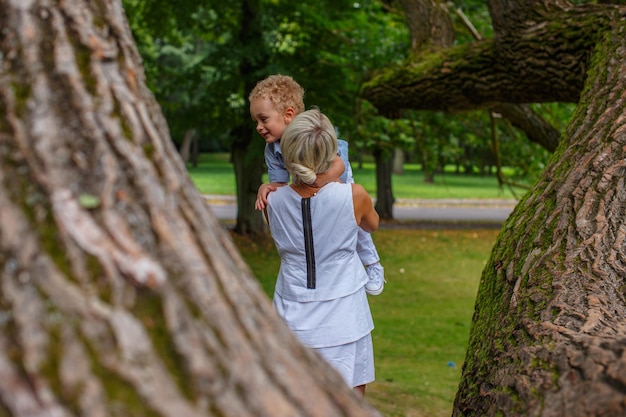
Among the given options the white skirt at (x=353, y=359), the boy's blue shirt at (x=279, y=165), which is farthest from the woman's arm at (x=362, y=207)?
the white skirt at (x=353, y=359)

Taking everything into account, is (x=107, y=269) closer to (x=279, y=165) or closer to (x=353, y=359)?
(x=353, y=359)

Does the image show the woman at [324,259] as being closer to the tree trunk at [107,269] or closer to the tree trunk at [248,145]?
the tree trunk at [107,269]

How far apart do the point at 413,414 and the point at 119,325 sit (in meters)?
A: 5.27

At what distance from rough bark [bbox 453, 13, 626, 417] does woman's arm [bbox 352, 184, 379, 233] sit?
0.54 metres

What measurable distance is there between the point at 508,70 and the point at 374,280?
9.40 ft

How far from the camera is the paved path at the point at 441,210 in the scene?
2485 cm

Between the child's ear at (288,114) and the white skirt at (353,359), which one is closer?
the white skirt at (353,359)

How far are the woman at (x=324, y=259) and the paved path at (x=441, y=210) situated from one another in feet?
63.0

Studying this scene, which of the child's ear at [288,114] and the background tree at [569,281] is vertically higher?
the child's ear at [288,114]

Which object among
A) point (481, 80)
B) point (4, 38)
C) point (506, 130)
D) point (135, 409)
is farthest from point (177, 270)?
point (506, 130)

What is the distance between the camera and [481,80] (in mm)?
6180

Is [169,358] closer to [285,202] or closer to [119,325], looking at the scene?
[119,325]

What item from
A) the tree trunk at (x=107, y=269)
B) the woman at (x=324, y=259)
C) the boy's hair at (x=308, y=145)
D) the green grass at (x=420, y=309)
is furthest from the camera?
the green grass at (x=420, y=309)

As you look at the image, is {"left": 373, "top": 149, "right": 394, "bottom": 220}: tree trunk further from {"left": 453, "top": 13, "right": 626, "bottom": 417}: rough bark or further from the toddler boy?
{"left": 453, "top": 13, "right": 626, "bottom": 417}: rough bark
